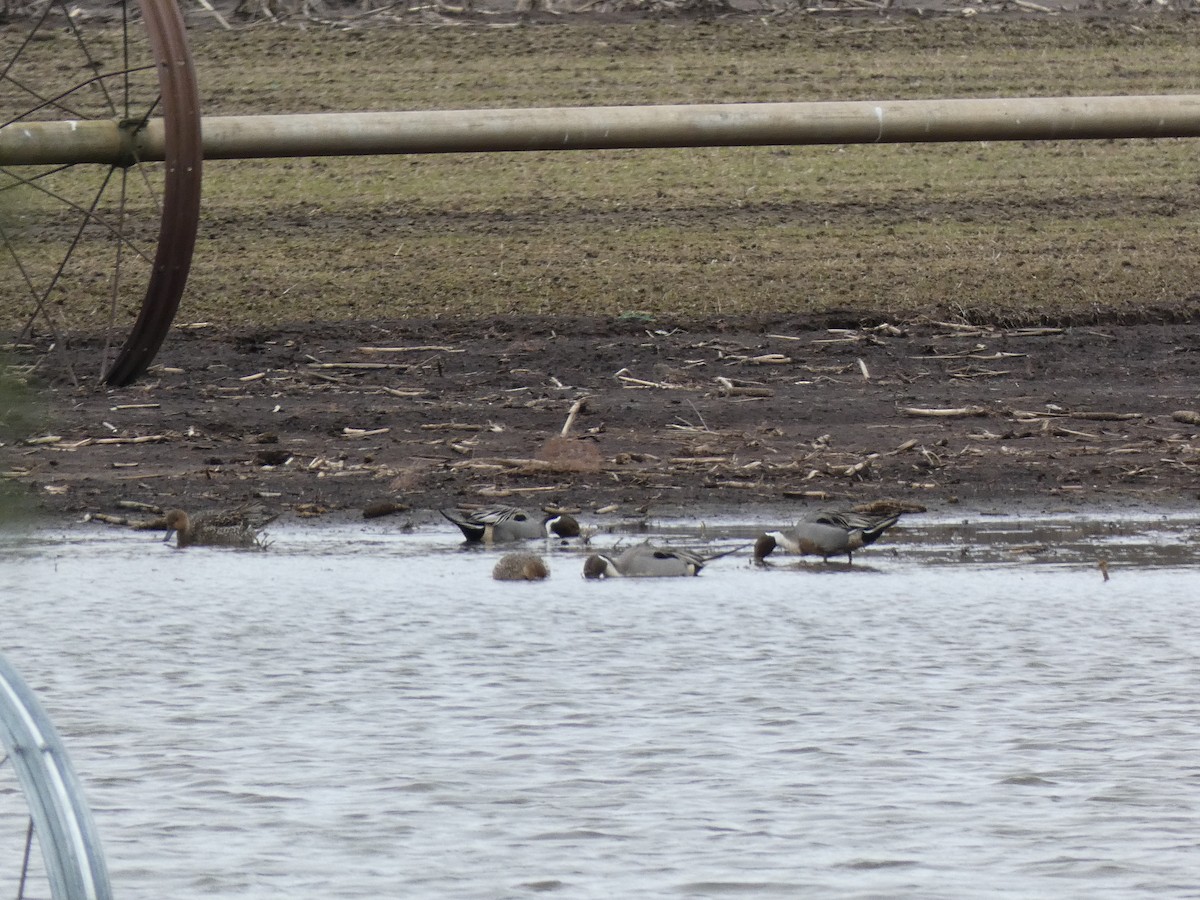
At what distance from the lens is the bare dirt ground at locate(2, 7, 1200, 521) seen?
8688 mm

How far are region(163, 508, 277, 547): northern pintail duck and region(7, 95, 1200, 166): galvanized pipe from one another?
3.76 metres

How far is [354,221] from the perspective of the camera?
1315cm

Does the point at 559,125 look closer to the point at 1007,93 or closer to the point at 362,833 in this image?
the point at 1007,93

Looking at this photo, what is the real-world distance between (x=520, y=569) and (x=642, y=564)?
1.40 feet

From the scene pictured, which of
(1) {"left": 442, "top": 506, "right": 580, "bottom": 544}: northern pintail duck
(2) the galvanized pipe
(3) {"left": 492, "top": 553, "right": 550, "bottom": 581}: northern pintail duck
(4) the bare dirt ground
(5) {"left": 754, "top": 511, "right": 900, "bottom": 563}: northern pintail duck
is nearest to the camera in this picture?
(3) {"left": 492, "top": 553, "right": 550, "bottom": 581}: northern pintail duck

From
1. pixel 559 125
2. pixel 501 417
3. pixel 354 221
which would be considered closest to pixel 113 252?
pixel 354 221

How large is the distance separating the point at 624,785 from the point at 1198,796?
A: 133 cm

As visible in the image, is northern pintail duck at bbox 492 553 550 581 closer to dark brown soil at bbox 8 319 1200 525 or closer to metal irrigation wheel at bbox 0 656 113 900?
dark brown soil at bbox 8 319 1200 525

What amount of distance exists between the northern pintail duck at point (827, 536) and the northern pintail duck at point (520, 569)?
0.85 metres

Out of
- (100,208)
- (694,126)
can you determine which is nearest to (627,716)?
(694,126)

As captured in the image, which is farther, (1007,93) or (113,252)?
(1007,93)

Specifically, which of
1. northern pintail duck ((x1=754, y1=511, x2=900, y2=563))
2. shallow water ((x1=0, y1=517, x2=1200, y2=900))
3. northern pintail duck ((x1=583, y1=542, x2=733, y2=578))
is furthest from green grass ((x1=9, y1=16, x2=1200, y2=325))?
northern pintail duck ((x1=583, y1=542, x2=733, y2=578))

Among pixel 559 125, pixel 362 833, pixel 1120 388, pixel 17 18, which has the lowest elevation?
A: pixel 362 833

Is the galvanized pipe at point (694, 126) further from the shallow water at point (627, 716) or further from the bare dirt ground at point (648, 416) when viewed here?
the shallow water at point (627, 716)
